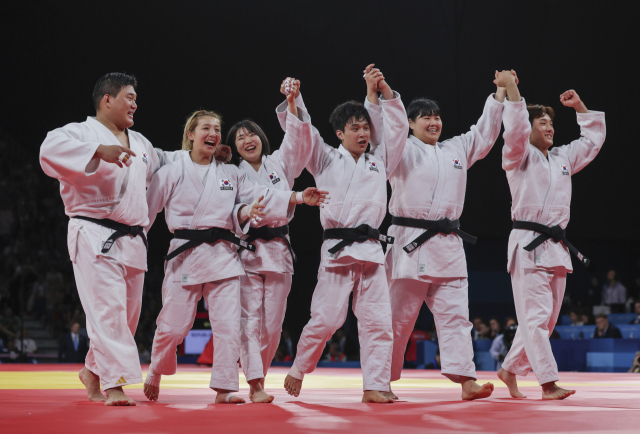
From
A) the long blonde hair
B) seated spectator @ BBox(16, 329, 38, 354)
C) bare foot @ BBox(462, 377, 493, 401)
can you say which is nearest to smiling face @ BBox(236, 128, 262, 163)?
the long blonde hair

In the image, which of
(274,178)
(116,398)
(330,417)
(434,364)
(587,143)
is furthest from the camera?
(434,364)

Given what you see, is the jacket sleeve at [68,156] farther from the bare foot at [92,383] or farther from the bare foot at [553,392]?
the bare foot at [553,392]

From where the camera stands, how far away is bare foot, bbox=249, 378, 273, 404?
130 inches

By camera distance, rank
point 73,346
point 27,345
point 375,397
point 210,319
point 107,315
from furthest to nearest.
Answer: point 27,345 < point 73,346 < point 210,319 < point 375,397 < point 107,315

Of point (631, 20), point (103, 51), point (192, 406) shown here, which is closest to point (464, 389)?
point (192, 406)

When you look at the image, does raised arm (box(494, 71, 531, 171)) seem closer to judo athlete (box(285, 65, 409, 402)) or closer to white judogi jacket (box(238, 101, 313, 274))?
judo athlete (box(285, 65, 409, 402))

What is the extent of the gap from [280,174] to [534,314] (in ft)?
5.45

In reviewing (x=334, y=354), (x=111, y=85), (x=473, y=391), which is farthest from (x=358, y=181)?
(x=334, y=354)

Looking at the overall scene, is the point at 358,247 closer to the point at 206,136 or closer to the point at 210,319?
the point at 210,319

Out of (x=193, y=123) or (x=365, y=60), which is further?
(x=365, y=60)

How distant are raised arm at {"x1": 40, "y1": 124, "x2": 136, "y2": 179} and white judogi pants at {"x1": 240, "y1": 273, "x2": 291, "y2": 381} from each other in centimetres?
105

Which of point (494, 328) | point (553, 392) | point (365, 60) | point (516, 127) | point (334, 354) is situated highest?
point (365, 60)

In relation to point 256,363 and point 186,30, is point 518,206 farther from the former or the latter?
point 186,30

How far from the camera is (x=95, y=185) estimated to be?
3148 millimetres
